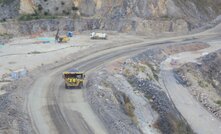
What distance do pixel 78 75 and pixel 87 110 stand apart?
812 cm

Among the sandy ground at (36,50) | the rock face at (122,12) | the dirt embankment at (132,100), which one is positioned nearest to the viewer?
the dirt embankment at (132,100)

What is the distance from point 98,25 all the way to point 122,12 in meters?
5.18

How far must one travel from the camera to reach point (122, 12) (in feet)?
274

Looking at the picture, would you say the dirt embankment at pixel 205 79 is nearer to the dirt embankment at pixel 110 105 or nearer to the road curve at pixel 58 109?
the dirt embankment at pixel 110 105

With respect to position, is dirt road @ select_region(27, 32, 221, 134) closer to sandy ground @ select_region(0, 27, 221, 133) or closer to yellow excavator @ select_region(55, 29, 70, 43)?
sandy ground @ select_region(0, 27, 221, 133)

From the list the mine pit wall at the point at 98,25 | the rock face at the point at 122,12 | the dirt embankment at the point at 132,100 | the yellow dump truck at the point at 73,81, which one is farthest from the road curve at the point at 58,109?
the rock face at the point at 122,12

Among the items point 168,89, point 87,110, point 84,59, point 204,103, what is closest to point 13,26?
point 84,59

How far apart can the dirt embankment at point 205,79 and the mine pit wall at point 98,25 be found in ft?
48.0

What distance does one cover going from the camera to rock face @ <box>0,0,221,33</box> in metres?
82.2

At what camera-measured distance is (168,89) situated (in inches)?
2229

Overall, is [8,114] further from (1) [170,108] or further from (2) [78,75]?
(1) [170,108]

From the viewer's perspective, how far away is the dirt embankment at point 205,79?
53.6 metres

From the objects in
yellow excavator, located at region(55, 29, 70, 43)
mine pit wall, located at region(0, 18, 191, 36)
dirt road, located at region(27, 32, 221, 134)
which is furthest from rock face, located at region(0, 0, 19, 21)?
dirt road, located at region(27, 32, 221, 134)

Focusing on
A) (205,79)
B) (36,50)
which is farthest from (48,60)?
(205,79)
